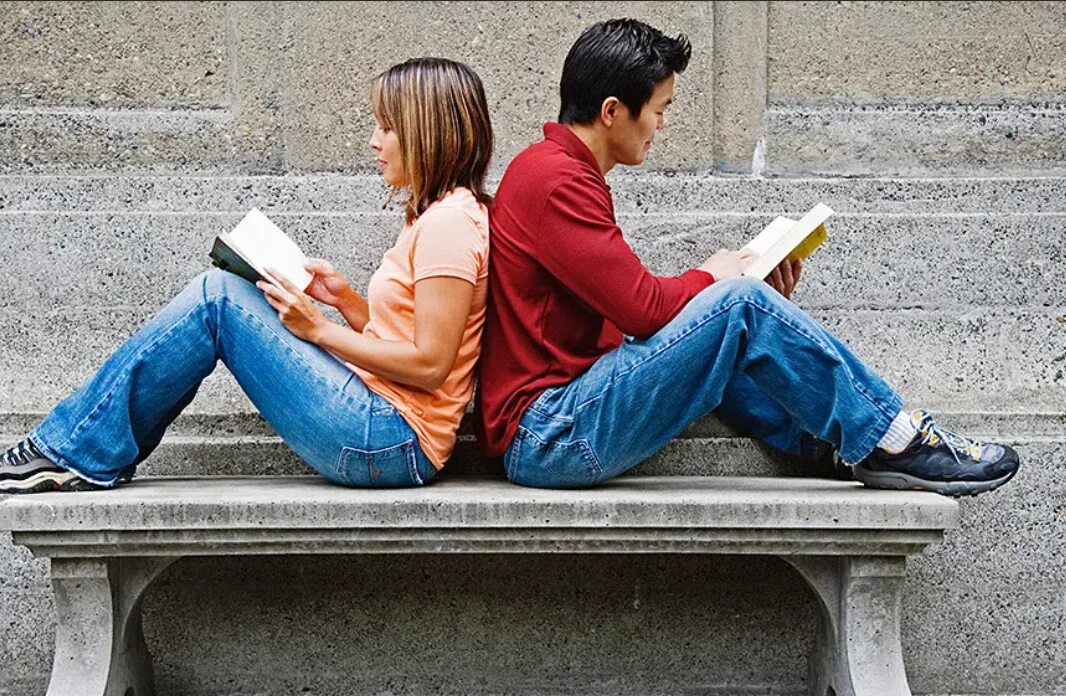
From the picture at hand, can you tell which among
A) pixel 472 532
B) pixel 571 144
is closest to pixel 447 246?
pixel 571 144

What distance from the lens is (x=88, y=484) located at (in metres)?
3.02

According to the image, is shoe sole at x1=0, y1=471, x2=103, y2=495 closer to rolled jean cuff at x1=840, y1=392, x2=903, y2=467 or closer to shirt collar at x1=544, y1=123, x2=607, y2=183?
shirt collar at x1=544, y1=123, x2=607, y2=183

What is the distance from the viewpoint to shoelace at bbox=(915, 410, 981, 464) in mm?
2988

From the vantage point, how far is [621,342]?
10.3 feet

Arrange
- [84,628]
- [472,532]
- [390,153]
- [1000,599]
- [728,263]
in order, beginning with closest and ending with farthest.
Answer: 1. [472,532]
2. [84,628]
3. [390,153]
4. [728,263]
5. [1000,599]

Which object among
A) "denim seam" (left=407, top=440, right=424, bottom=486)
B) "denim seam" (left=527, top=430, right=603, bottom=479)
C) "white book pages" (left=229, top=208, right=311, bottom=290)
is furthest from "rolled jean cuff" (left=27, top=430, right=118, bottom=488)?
"denim seam" (left=527, top=430, right=603, bottom=479)

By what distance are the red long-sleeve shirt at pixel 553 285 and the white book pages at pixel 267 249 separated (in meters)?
0.44

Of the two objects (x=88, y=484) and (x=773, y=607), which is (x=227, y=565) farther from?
(x=773, y=607)

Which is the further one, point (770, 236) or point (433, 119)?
point (770, 236)

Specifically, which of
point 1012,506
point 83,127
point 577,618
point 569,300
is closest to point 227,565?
point 577,618

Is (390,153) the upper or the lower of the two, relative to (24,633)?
upper

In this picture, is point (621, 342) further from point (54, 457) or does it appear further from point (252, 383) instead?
point (54, 457)

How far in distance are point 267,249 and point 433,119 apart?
47 cm

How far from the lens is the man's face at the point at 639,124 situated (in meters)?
3.09
